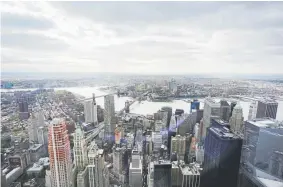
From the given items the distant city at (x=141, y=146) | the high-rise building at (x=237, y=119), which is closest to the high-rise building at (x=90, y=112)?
the distant city at (x=141, y=146)

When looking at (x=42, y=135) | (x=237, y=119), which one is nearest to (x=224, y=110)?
(x=237, y=119)

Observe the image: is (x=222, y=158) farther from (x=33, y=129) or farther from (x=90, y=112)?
(x=33, y=129)

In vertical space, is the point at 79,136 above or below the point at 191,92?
below

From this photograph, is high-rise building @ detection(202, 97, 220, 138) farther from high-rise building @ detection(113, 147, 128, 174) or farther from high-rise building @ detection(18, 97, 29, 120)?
high-rise building @ detection(18, 97, 29, 120)

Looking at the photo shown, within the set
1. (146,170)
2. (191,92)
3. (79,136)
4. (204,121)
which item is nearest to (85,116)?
(79,136)

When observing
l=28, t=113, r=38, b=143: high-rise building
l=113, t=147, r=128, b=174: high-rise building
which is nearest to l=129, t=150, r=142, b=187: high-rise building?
l=113, t=147, r=128, b=174: high-rise building

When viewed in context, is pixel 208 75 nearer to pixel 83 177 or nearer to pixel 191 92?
pixel 191 92

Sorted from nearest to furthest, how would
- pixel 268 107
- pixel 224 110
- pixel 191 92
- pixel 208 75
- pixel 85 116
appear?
pixel 208 75, pixel 268 107, pixel 191 92, pixel 224 110, pixel 85 116

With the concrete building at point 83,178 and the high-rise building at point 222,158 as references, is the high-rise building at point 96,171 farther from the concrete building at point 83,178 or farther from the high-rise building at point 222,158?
the high-rise building at point 222,158
